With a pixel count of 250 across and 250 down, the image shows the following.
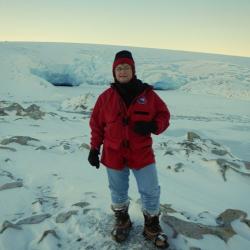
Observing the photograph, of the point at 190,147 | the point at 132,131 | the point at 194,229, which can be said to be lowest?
the point at 190,147

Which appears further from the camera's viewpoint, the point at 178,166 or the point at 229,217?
the point at 178,166

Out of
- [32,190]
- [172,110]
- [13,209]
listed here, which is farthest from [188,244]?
[172,110]

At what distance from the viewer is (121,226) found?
289 centimetres

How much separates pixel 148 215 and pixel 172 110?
12644 mm

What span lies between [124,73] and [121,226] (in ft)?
3.87

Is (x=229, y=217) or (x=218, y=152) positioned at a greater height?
(x=229, y=217)

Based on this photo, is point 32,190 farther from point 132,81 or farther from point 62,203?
point 132,81

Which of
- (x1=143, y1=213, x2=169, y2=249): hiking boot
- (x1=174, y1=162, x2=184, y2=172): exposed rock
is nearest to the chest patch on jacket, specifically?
(x1=143, y1=213, x2=169, y2=249): hiking boot

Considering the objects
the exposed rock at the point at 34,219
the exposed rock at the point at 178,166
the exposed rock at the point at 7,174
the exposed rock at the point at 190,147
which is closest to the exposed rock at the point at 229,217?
the exposed rock at the point at 34,219

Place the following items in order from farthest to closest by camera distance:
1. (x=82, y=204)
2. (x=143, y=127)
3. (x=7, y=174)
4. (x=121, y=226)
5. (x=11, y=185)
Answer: (x=7, y=174) < (x=11, y=185) < (x=82, y=204) < (x=121, y=226) < (x=143, y=127)

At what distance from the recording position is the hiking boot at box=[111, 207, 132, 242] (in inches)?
112

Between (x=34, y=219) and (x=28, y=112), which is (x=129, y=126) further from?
(x=28, y=112)

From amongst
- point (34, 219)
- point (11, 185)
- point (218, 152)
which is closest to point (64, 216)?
point (34, 219)

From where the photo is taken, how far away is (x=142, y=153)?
270cm
